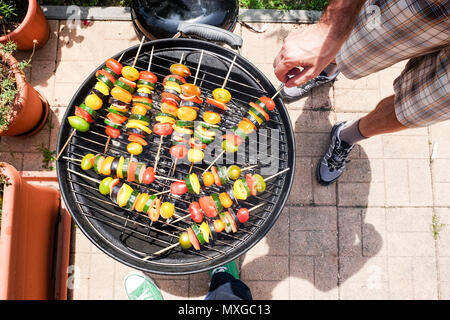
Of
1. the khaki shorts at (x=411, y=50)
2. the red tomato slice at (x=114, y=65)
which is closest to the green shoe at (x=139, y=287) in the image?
the red tomato slice at (x=114, y=65)

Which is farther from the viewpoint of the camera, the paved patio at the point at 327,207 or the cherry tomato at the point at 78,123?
the paved patio at the point at 327,207

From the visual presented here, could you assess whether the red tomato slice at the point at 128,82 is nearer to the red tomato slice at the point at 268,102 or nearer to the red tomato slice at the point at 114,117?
the red tomato slice at the point at 114,117

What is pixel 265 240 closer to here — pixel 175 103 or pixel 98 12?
pixel 175 103

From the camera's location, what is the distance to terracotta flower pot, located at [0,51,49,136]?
9.93ft

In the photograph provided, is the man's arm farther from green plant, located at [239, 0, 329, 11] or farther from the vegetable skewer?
green plant, located at [239, 0, 329, 11]

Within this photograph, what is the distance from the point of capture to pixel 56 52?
3721 mm

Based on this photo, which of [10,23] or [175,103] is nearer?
[175,103]

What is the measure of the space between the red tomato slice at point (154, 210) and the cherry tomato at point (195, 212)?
23 centimetres

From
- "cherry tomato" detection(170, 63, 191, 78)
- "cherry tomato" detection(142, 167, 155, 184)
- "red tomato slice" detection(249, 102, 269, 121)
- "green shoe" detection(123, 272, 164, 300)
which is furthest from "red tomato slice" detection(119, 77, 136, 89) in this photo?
"green shoe" detection(123, 272, 164, 300)

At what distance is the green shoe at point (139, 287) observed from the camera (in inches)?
129

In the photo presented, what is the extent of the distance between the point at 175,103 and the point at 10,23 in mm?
2242

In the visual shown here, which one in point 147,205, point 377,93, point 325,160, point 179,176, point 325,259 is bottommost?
point 325,259

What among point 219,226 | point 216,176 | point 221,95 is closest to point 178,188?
point 216,176

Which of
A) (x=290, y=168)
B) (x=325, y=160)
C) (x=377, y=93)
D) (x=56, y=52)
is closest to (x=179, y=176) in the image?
(x=290, y=168)
